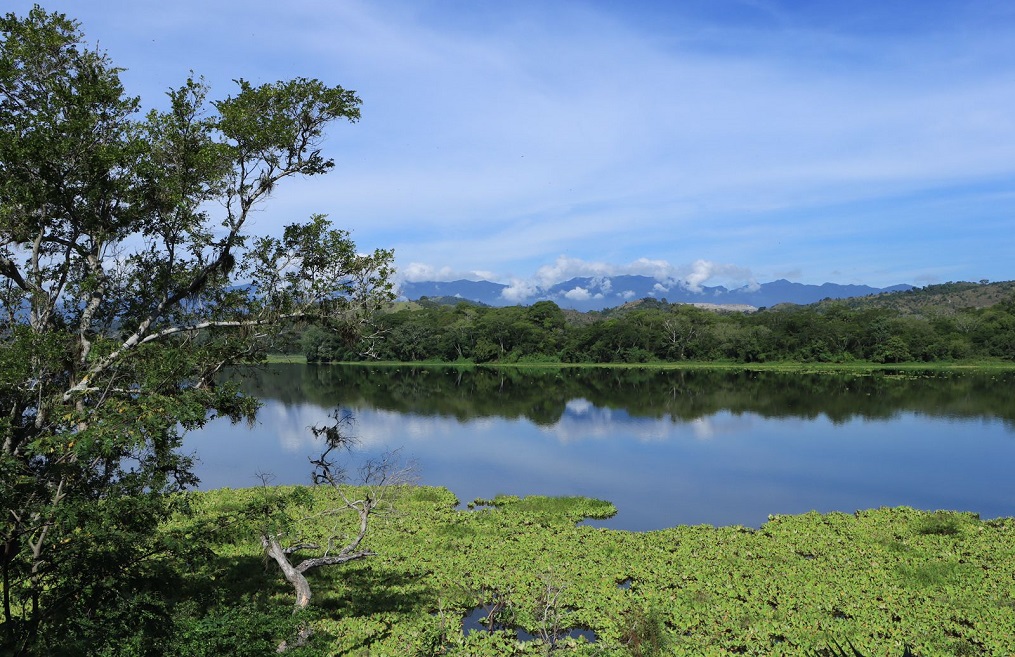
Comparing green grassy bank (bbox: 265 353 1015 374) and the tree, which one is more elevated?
the tree

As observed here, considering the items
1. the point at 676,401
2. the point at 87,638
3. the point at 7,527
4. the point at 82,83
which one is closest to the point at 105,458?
the point at 7,527

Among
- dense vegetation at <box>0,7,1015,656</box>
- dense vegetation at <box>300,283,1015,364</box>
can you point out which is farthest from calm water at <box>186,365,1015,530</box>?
dense vegetation at <box>300,283,1015,364</box>

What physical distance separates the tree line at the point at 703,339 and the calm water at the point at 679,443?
31.6 meters

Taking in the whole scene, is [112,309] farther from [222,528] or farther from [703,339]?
[703,339]

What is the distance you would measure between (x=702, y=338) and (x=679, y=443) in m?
78.8

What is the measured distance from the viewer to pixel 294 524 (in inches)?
878

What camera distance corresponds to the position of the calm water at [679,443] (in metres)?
27.7

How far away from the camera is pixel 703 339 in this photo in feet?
379

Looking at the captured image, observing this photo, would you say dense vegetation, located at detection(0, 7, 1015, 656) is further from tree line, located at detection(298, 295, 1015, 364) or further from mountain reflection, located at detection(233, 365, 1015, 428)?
tree line, located at detection(298, 295, 1015, 364)

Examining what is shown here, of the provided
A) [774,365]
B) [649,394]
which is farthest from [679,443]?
[774,365]

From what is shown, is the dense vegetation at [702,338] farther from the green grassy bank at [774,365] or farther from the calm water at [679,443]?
the calm water at [679,443]

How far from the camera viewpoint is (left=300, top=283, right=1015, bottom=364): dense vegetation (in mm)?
104438

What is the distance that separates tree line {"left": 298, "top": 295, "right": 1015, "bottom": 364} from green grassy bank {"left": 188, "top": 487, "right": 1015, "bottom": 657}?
286 ft

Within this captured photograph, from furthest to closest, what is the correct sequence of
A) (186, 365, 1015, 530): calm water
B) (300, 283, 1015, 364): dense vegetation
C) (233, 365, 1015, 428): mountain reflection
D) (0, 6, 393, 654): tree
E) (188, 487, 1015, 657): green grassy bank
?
(300, 283, 1015, 364): dense vegetation
(233, 365, 1015, 428): mountain reflection
(186, 365, 1015, 530): calm water
(188, 487, 1015, 657): green grassy bank
(0, 6, 393, 654): tree
